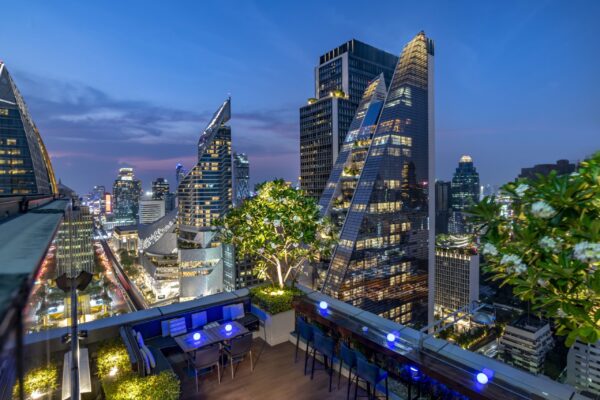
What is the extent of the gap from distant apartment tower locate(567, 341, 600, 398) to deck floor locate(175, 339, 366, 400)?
2465 mm

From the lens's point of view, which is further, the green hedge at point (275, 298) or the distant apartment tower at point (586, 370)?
the green hedge at point (275, 298)

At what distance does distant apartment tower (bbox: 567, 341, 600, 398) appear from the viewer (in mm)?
3000

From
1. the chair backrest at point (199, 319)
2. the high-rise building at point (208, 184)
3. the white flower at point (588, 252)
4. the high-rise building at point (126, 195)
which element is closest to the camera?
the white flower at point (588, 252)

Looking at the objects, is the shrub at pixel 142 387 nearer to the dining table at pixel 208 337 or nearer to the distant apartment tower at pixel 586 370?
the dining table at pixel 208 337

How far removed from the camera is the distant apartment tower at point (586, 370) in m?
3.00

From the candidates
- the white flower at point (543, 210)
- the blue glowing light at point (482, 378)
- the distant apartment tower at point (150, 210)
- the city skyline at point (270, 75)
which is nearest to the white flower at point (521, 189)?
the white flower at point (543, 210)

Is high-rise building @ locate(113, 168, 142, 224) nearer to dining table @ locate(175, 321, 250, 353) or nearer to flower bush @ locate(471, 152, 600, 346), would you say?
dining table @ locate(175, 321, 250, 353)

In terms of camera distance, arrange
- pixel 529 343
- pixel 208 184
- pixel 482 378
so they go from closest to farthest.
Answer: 1. pixel 482 378
2. pixel 529 343
3. pixel 208 184

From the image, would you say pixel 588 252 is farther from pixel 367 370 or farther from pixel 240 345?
pixel 240 345

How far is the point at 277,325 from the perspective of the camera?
18.4ft

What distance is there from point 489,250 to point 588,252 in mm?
711

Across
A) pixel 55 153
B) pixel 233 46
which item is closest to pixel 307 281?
pixel 233 46

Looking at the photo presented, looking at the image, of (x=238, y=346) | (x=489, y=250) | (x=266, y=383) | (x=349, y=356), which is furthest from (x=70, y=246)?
(x=489, y=250)

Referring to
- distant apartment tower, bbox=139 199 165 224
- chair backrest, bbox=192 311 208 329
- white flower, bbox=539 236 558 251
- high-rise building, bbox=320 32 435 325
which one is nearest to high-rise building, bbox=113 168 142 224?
distant apartment tower, bbox=139 199 165 224
